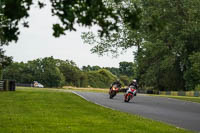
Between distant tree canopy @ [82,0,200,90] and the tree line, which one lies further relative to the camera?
the tree line

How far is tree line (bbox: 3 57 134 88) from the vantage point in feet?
378

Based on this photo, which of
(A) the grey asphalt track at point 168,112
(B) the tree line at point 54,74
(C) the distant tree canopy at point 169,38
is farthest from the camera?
(B) the tree line at point 54,74

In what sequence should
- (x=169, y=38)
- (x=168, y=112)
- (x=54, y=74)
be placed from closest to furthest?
(x=168, y=112)
(x=169, y=38)
(x=54, y=74)

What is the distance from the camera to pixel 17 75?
115 meters

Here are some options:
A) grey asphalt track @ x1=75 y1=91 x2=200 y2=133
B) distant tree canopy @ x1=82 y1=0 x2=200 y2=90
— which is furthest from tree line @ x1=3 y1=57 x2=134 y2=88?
grey asphalt track @ x1=75 y1=91 x2=200 y2=133

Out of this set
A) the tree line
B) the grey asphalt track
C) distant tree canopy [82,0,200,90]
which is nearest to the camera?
the grey asphalt track

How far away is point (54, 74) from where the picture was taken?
373 ft

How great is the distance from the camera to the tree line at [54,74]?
378 feet

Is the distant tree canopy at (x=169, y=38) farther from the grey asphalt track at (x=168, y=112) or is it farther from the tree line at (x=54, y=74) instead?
the tree line at (x=54, y=74)

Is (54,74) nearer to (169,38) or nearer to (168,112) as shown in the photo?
(169,38)

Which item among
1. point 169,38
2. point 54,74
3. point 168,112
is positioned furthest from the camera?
point 54,74

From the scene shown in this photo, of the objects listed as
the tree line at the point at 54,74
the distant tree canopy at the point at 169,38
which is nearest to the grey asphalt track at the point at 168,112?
the distant tree canopy at the point at 169,38

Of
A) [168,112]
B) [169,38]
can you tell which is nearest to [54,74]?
[169,38]

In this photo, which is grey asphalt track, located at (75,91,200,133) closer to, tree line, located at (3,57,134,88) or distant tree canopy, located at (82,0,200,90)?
distant tree canopy, located at (82,0,200,90)
